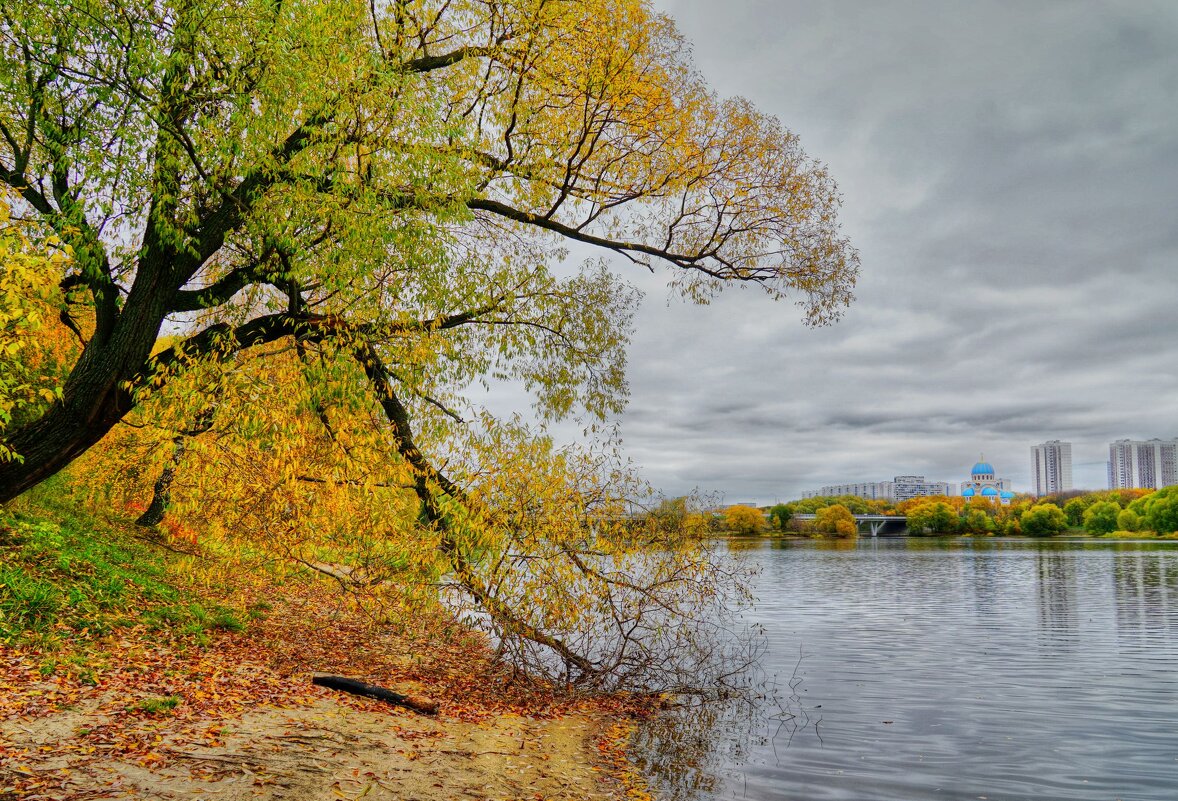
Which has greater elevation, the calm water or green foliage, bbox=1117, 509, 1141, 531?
green foliage, bbox=1117, 509, 1141, 531

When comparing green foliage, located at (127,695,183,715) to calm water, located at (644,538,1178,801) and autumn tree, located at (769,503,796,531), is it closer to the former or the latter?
calm water, located at (644,538,1178,801)

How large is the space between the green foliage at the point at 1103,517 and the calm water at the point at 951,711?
4109 inches

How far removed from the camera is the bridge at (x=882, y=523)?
14638 centimetres

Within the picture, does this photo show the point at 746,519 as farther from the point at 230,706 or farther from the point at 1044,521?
the point at 230,706

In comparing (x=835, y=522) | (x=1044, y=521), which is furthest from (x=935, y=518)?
(x=835, y=522)

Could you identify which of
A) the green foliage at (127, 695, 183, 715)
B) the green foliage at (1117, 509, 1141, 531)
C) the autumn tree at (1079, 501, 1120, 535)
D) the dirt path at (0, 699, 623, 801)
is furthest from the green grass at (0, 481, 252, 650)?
the autumn tree at (1079, 501, 1120, 535)

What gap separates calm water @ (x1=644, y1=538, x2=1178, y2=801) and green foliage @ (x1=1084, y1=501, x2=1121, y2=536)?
104m

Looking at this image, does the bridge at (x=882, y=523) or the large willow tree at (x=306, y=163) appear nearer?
the large willow tree at (x=306, y=163)

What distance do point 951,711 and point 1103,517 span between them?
129598 mm

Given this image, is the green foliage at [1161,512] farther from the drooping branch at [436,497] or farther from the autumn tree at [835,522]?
the drooping branch at [436,497]

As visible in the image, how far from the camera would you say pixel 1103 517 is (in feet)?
392

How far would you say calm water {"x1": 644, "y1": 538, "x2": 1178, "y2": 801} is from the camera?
11.0 meters

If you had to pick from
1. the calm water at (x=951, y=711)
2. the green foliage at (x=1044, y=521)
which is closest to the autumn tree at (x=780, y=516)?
the green foliage at (x=1044, y=521)

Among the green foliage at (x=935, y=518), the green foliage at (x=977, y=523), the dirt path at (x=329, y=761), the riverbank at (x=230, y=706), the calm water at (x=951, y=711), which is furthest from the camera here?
the green foliage at (x=935, y=518)
